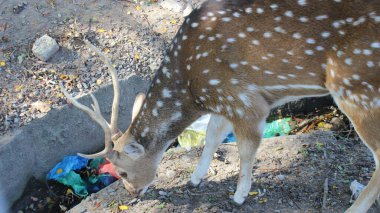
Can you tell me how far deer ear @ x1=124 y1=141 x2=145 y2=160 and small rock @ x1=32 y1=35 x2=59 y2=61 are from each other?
7.17ft

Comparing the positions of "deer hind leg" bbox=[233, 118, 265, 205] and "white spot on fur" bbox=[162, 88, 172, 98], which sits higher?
"white spot on fur" bbox=[162, 88, 172, 98]

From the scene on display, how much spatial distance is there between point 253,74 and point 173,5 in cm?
313

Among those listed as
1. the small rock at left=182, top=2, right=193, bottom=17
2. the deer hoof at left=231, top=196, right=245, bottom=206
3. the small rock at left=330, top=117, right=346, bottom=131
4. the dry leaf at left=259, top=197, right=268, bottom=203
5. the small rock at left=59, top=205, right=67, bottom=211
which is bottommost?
the small rock at left=330, top=117, right=346, bottom=131

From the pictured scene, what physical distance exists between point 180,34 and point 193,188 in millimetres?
1383

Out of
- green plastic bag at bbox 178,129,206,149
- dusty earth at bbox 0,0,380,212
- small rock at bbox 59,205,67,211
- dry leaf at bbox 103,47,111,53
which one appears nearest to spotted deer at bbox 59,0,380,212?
dusty earth at bbox 0,0,380,212

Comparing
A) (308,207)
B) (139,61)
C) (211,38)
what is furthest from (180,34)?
(139,61)

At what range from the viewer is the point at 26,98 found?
18.4 ft

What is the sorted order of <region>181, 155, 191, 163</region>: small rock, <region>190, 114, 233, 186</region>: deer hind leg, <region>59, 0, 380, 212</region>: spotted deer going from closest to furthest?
<region>59, 0, 380, 212</region>: spotted deer, <region>190, 114, 233, 186</region>: deer hind leg, <region>181, 155, 191, 163</region>: small rock

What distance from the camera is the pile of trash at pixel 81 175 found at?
206 inches

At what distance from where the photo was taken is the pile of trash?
5238mm

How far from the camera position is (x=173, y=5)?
21.9 ft

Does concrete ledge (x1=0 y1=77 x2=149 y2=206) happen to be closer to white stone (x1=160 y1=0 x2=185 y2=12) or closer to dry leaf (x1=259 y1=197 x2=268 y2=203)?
white stone (x1=160 y1=0 x2=185 y2=12)

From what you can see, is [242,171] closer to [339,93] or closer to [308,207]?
[308,207]

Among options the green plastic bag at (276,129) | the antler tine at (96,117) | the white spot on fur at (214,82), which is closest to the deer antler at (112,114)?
the antler tine at (96,117)
